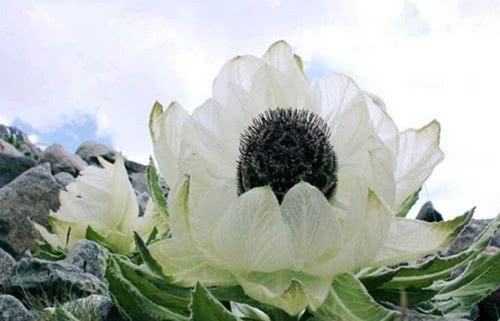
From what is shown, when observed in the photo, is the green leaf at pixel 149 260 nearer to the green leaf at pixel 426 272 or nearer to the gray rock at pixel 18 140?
the green leaf at pixel 426 272

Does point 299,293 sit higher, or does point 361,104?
point 361,104

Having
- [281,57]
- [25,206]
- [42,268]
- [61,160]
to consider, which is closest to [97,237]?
[42,268]

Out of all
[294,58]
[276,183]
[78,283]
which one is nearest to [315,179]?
[276,183]

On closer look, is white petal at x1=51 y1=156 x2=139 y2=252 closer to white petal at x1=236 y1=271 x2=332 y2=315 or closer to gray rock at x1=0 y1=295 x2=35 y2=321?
gray rock at x1=0 y1=295 x2=35 y2=321

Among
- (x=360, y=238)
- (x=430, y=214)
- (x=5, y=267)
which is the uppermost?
(x=430, y=214)

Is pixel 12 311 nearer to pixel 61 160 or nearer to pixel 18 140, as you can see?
→ pixel 61 160

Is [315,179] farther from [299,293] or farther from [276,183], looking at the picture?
[299,293]
